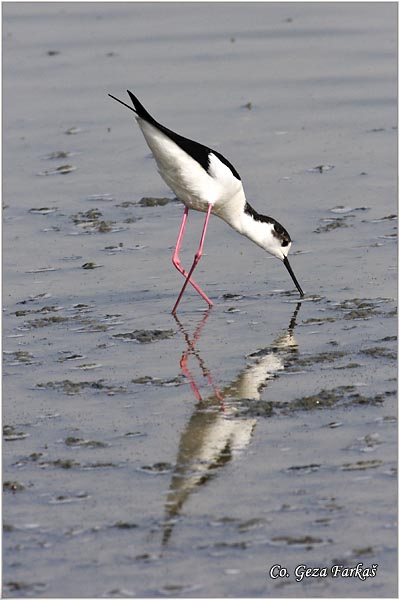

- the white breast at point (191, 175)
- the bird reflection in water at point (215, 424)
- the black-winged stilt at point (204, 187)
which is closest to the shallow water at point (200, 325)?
the bird reflection in water at point (215, 424)

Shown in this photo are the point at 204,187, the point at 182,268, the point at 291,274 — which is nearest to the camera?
the point at 291,274

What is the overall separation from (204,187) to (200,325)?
3.02 ft

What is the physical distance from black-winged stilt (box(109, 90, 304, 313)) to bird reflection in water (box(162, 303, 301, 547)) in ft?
2.81

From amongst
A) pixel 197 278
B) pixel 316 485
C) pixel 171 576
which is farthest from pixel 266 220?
pixel 171 576

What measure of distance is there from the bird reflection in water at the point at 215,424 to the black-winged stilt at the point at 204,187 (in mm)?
857

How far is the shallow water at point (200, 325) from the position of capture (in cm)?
383

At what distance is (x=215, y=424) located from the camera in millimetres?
4777

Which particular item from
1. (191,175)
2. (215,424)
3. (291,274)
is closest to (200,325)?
(291,274)

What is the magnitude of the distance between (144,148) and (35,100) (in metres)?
1.52

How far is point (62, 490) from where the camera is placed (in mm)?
4234

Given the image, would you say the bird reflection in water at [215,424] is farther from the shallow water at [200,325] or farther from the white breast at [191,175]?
the white breast at [191,175]

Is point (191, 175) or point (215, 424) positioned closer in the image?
point (215, 424)

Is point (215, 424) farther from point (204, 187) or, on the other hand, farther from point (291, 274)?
Result: point (204, 187)

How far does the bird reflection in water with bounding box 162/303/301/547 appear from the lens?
4.23 metres
